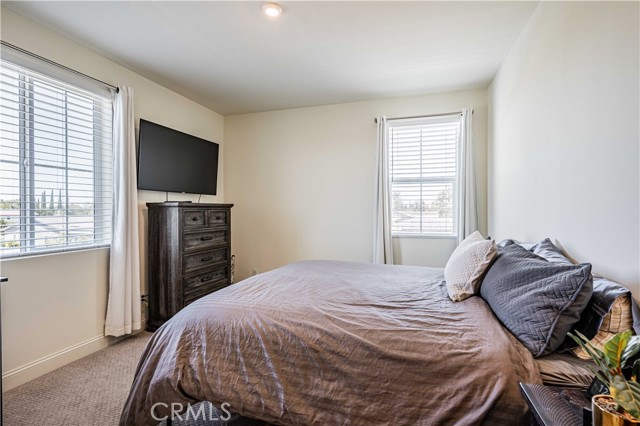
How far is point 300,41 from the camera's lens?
238 centimetres

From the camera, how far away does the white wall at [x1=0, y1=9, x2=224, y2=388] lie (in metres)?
2.04

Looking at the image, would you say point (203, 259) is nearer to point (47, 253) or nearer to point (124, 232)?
point (124, 232)

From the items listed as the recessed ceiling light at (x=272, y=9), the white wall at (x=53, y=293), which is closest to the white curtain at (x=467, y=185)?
the recessed ceiling light at (x=272, y=9)

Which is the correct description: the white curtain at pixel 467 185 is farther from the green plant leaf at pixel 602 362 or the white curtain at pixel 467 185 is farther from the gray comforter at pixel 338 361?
the green plant leaf at pixel 602 362

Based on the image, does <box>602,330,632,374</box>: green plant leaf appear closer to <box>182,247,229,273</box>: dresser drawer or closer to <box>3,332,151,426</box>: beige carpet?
<box>3,332,151,426</box>: beige carpet

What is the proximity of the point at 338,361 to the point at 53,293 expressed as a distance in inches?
93.0

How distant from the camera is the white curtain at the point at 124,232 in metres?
2.61

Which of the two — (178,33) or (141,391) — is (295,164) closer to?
(178,33)

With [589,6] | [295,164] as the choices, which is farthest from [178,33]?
[589,6]

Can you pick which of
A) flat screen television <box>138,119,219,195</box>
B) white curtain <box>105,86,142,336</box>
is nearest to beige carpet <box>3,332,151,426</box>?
white curtain <box>105,86,142,336</box>

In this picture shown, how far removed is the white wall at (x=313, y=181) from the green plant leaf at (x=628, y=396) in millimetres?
2863

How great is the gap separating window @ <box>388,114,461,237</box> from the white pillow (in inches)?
68.4

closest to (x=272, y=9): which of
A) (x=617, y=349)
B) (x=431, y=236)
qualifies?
(x=617, y=349)

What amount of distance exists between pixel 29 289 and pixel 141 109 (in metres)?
1.84
